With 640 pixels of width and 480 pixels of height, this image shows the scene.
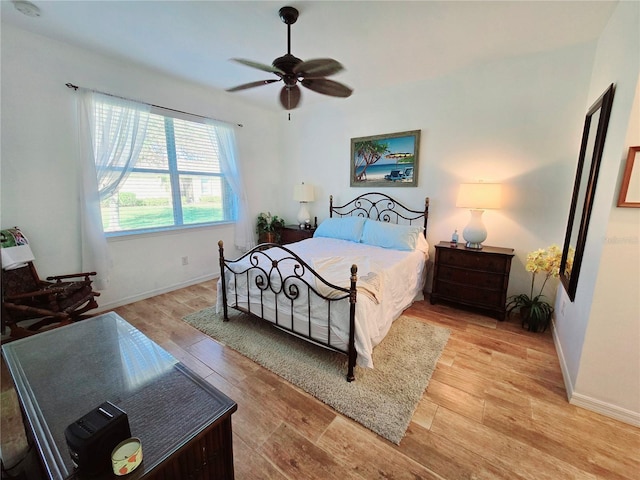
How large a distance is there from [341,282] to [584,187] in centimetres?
216

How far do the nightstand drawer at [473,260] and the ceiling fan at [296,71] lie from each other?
204cm

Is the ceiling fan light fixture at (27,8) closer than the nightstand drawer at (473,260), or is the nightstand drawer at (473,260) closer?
the ceiling fan light fixture at (27,8)

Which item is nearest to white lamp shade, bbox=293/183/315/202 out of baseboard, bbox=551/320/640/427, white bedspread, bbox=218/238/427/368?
white bedspread, bbox=218/238/427/368

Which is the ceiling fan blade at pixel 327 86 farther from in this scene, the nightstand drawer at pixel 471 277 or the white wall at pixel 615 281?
the nightstand drawer at pixel 471 277

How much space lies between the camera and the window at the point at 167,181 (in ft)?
10.2

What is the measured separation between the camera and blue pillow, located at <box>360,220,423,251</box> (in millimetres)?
3180

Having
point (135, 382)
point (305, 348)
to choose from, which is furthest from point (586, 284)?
point (135, 382)

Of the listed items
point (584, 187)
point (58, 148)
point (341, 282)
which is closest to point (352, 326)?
point (341, 282)

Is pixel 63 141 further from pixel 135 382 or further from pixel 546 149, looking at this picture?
pixel 546 149

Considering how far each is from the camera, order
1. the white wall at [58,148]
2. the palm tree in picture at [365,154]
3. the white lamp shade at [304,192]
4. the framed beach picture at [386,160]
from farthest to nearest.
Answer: the white lamp shade at [304,192] < the palm tree in picture at [365,154] < the framed beach picture at [386,160] < the white wall at [58,148]

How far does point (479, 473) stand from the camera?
1.34 m

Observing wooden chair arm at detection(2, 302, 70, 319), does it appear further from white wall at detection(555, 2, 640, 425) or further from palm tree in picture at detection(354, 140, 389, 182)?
white wall at detection(555, 2, 640, 425)

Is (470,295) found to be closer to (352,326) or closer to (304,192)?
(352,326)

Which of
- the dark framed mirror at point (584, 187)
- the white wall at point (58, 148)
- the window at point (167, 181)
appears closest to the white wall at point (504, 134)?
the dark framed mirror at point (584, 187)
